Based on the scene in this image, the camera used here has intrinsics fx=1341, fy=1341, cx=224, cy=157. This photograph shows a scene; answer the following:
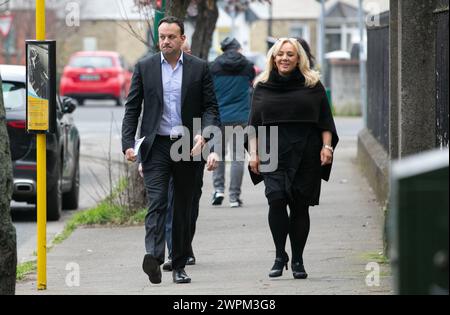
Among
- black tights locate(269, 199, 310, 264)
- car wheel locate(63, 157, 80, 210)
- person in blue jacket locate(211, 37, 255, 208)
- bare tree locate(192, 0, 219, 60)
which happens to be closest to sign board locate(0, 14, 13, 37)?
bare tree locate(192, 0, 219, 60)

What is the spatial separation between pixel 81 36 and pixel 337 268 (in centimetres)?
5456

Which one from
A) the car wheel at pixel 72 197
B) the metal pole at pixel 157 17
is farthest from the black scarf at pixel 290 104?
the car wheel at pixel 72 197

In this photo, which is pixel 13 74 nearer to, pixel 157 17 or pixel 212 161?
pixel 157 17

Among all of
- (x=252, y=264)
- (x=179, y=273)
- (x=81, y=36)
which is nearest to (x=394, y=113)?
(x=252, y=264)

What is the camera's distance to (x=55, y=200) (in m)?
14.4

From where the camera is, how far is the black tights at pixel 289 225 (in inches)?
360

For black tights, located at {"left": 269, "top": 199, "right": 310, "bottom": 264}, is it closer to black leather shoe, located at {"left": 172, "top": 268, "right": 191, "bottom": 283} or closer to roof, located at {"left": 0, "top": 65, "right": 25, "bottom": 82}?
black leather shoe, located at {"left": 172, "top": 268, "right": 191, "bottom": 283}

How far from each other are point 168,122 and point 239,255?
1.91m

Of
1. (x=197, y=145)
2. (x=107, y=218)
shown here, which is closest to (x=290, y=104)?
(x=197, y=145)

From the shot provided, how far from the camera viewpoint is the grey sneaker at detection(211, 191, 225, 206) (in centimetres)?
1471

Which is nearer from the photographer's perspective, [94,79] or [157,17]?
[157,17]
